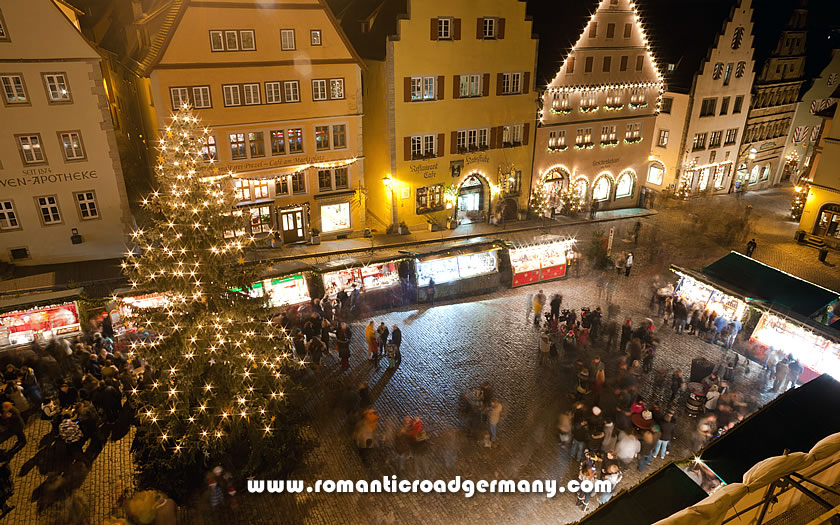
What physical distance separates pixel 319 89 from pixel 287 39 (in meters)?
2.93

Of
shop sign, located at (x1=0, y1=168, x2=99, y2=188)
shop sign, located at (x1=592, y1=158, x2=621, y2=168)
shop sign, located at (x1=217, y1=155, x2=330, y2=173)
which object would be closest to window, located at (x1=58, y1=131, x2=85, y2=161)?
shop sign, located at (x1=0, y1=168, x2=99, y2=188)

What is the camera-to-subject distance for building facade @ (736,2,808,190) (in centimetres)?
3966

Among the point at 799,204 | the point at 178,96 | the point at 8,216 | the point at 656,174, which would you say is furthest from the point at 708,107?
the point at 8,216

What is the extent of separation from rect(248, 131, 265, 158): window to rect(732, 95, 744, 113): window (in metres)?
33.9

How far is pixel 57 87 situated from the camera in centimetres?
2400

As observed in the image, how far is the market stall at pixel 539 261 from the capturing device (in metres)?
24.8

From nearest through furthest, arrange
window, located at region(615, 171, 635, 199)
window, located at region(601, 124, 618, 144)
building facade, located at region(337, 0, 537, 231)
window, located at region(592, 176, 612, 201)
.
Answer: building facade, located at region(337, 0, 537, 231), window, located at region(601, 124, 618, 144), window, located at region(592, 176, 612, 201), window, located at region(615, 171, 635, 199)

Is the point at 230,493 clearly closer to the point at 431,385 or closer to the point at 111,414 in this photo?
the point at 111,414

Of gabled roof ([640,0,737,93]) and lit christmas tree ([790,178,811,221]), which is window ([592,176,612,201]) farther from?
lit christmas tree ([790,178,811,221])

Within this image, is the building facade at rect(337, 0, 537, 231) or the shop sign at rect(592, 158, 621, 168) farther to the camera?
the shop sign at rect(592, 158, 621, 168)

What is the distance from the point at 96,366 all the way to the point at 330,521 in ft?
29.8

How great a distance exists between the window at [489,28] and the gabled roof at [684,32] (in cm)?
1206

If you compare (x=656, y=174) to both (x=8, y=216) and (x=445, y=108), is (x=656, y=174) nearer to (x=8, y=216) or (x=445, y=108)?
(x=445, y=108)

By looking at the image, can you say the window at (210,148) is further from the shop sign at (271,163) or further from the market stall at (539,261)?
the market stall at (539,261)
